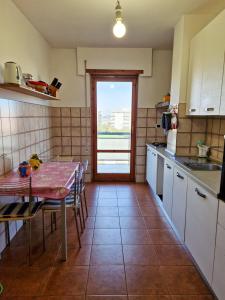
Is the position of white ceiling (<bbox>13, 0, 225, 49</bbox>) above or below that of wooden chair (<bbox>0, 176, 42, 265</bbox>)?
above

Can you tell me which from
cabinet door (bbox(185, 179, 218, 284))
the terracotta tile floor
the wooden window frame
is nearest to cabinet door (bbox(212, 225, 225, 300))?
cabinet door (bbox(185, 179, 218, 284))

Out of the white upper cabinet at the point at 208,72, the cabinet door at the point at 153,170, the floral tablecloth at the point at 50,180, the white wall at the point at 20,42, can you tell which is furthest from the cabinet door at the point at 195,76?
the white wall at the point at 20,42

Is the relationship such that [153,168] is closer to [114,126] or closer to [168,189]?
[168,189]

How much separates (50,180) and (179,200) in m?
1.32

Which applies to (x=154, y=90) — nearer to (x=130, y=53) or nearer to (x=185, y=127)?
(x=130, y=53)

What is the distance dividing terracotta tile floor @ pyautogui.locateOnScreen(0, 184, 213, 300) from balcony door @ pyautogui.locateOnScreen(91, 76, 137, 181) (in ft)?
5.38

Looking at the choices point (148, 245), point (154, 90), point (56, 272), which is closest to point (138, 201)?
Answer: point (148, 245)

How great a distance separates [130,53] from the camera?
3.89m

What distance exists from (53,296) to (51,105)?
3.09 meters

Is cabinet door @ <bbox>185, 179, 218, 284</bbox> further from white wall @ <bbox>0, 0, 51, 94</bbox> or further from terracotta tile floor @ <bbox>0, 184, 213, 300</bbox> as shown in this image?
white wall @ <bbox>0, 0, 51, 94</bbox>

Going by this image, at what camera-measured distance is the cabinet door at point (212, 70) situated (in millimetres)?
2029

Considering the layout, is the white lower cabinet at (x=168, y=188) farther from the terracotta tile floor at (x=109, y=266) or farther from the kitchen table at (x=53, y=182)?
the kitchen table at (x=53, y=182)

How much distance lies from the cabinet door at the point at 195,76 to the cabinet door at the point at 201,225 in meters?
1.05

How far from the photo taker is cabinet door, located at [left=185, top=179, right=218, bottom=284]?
1.52 meters
